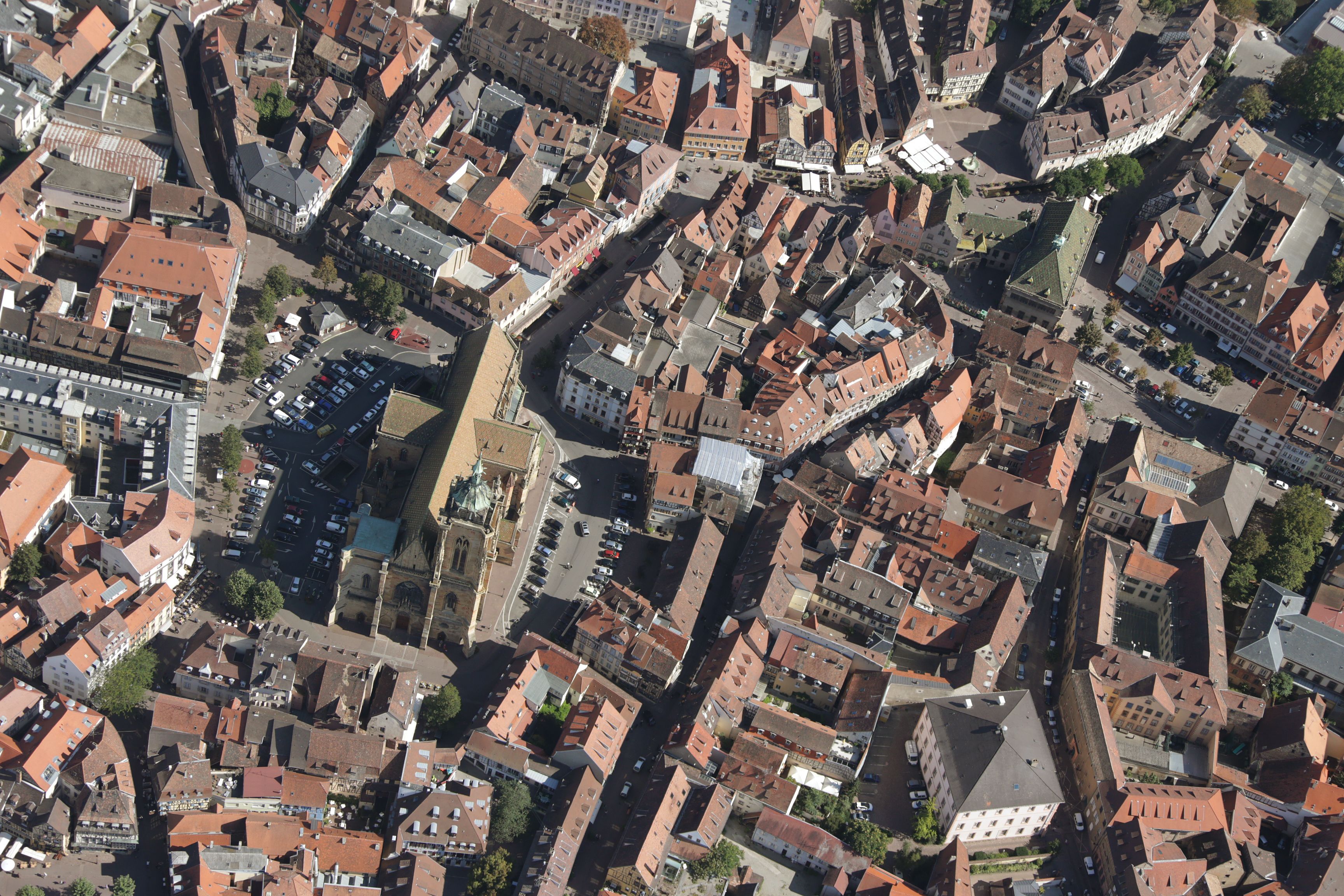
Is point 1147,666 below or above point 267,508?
above

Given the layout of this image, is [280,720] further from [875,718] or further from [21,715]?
[875,718]

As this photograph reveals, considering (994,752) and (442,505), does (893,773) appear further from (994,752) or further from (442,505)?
(442,505)

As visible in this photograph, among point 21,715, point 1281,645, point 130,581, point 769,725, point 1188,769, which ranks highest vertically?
point 1281,645

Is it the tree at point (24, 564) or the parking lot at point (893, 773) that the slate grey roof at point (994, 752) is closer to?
the parking lot at point (893, 773)

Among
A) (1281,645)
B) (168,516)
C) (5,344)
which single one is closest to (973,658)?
(1281,645)

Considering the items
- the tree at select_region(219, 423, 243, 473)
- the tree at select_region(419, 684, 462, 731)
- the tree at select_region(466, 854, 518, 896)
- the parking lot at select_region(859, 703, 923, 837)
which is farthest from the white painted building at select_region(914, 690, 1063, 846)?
the tree at select_region(219, 423, 243, 473)

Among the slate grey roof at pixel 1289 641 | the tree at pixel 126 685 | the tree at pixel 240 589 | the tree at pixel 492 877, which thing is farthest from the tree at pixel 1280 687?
the tree at pixel 126 685

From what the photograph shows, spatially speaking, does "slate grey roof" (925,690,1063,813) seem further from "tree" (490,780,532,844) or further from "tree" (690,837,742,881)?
"tree" (490,780,532,844)
